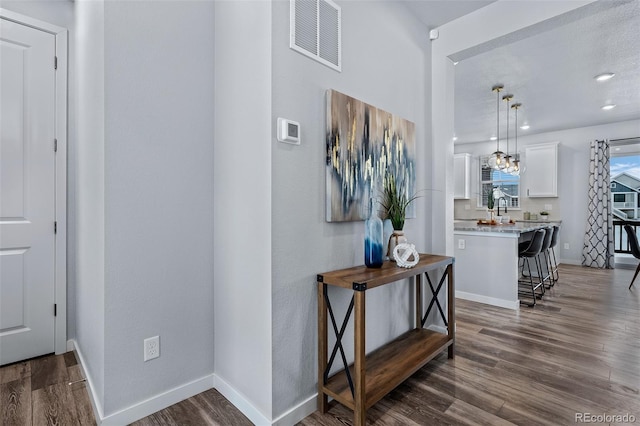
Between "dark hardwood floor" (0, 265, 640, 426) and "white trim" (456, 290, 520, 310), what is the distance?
1.52 feet

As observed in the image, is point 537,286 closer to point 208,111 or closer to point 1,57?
point 208,111

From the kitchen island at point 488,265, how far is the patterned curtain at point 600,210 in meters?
3.37

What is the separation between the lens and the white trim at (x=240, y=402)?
163cm

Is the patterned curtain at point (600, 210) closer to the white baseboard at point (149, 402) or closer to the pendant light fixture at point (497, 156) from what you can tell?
the pendant light fixture at point (497, 156)

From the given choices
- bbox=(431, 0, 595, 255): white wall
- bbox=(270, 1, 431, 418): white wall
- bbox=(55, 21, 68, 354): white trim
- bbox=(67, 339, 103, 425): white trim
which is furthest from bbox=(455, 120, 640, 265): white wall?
bbox=(55, 21, 68, 354): white trim

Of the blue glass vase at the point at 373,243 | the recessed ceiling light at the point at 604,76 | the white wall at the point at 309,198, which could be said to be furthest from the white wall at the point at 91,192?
the recessed ceiling light at the point at 604,76

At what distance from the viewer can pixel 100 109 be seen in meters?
1.65

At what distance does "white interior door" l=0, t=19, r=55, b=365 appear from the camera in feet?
7.32

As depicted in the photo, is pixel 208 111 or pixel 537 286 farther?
pixel 537 286

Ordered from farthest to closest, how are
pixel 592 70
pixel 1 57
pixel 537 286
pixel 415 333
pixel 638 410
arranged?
pixel 537 286 < pixel 592 70 < pixel 415 333 < pixel 1 57 < pixel 638 410

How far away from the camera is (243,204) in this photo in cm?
176

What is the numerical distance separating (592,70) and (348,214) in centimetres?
379

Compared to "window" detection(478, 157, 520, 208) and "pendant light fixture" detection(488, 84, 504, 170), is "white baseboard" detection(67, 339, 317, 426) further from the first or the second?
"window" detection(478, 157, 520, 208)

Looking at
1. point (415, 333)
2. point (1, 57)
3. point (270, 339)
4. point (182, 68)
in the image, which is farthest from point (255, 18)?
point (415, 333)
